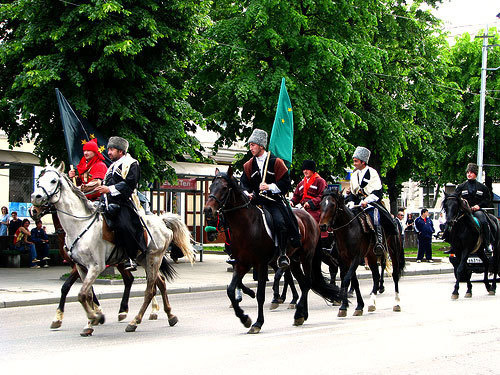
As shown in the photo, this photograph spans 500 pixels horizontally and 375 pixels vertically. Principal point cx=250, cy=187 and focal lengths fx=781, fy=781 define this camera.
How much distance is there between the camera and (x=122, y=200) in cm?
1136

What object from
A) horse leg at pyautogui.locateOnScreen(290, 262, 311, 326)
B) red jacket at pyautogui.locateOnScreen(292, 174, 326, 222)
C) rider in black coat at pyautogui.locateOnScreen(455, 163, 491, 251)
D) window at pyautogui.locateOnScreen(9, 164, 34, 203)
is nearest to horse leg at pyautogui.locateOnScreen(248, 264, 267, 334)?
horse leg at pyautogui.locateOnScreen(290, 262, 311, 326)

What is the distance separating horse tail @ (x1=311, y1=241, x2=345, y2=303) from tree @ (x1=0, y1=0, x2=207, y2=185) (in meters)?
9.30

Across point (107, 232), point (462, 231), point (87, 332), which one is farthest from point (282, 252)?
point (462, 231)

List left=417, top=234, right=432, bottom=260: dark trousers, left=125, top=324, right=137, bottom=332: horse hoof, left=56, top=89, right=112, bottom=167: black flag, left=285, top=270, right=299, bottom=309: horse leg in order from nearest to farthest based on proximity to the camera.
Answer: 1. left=125, top=324, right=137, bottom=332: horse hoof
2. left=285, top=270, right=299, bottom=309: horse leg
3. left=56, top=89, right=112, bottom=167: black flag
4. left=417, top=234, right=432, bottom=260: dark trousers

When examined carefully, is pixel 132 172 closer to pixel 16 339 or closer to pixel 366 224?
pixel 16 339

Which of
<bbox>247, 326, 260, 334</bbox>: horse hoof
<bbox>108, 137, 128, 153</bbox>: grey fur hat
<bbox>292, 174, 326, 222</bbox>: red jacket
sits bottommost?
<bbox>247, 326, 260, 334</bbox>: horse hoof

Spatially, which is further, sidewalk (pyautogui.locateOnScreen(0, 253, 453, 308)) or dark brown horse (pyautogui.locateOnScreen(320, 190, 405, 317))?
sidewalk (pyautogui.locateOnScreen(0, 253, 453, 308))

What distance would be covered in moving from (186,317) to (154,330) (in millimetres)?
→ 1812

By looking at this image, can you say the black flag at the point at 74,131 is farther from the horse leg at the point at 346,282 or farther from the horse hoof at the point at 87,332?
the horse hoof at the point at 87,332

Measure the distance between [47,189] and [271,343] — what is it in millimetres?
3811

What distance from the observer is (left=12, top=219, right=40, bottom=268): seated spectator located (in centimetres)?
2459

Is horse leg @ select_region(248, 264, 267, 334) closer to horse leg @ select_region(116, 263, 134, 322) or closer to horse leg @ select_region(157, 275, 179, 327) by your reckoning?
horse leg @ select_region(157, 275, 179, 327)

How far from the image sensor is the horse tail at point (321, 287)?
1235 cm

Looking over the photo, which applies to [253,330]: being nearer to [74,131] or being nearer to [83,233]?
[83,233]
